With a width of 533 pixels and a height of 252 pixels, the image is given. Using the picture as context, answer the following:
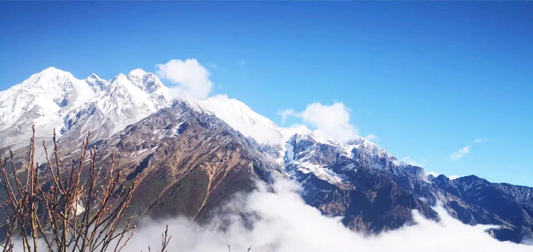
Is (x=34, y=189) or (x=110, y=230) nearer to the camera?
(x=34, y=189)

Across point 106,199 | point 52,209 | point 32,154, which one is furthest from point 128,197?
point 32,154

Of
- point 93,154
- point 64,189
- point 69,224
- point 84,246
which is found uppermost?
point 93,154

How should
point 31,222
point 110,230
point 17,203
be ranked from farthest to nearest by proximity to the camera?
point 110,230, point 17,203, point 31,222

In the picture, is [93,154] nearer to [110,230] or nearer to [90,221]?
[90,221]

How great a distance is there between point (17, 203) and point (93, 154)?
55.6 inches

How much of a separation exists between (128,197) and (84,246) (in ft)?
2.87

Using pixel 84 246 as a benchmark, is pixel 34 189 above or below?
above

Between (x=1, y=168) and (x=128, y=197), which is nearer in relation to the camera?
(x=1, y=168)

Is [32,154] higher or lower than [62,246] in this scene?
higher

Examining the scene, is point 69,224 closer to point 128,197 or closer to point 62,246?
point 62,246

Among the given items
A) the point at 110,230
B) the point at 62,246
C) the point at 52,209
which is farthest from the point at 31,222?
the point at 110,230

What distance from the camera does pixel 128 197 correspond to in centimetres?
514

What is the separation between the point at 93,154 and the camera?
4.80m

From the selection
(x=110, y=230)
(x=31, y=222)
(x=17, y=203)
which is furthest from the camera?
(x=110, y=230)
